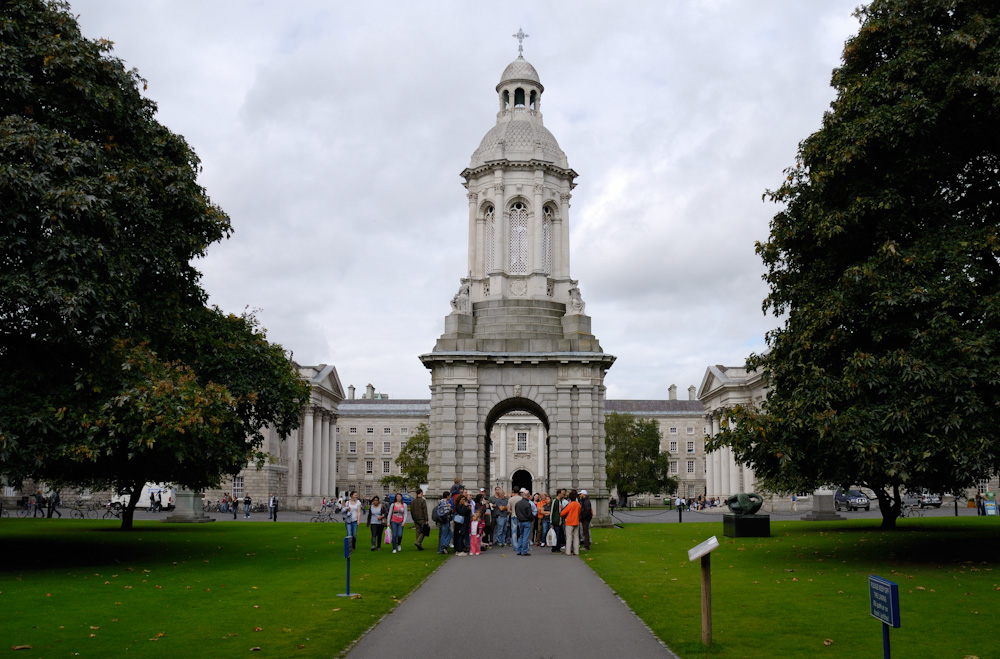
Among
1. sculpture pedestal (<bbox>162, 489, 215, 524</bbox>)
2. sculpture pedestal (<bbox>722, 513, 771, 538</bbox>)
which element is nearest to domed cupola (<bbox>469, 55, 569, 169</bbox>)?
sculpture pedestal (<bbox>722, 513, 771, 538</bbox>)

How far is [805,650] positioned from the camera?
10.4 m

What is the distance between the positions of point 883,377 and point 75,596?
1548 cm

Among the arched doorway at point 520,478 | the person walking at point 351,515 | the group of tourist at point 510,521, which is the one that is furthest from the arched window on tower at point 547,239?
the arched doorway at point 520,478

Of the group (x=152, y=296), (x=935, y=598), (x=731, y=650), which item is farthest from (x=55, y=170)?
(x=935, y=598)

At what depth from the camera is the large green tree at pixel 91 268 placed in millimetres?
17328

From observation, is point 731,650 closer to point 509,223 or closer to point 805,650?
point 805,650

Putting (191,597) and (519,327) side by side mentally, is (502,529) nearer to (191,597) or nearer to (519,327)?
(519,327)

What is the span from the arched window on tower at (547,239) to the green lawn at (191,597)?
14.8 metres

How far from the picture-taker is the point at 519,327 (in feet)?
116

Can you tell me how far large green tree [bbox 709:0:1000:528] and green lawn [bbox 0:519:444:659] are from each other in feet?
30.3

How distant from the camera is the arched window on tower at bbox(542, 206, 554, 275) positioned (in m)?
37.4

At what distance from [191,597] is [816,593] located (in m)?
10.6

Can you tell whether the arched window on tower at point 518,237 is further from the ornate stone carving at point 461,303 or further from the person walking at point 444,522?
the person walking at point 444,522

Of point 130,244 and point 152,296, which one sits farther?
point 152,296
